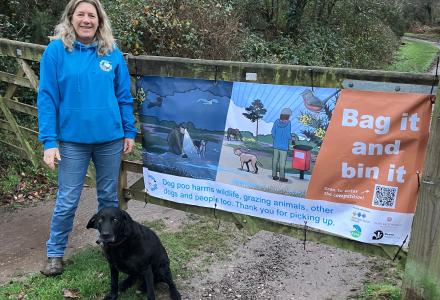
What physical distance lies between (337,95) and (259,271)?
5.88 feet

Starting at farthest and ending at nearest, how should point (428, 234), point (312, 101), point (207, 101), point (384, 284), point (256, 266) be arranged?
point (256, 266)
point (384, 284)
point (207, 101)
point (312, 101)
point (428, 234)

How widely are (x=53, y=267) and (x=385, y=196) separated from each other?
2.72 m

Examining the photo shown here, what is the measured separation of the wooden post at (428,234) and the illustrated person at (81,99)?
2.26 m

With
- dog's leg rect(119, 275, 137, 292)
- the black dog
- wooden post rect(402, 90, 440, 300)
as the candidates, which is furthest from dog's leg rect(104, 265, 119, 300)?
wooden post rect(402, 90, 440, 300)

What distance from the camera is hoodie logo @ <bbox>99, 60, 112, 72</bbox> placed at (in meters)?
3.54

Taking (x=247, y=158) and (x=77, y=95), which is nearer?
(x=77, y=95)

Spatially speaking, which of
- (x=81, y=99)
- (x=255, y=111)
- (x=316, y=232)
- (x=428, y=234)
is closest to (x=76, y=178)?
(x=81, y=99)

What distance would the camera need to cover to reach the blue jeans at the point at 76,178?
366cm

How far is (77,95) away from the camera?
3.47 metres

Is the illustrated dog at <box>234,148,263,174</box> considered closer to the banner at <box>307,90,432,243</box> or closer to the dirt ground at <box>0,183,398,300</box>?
the banner at <box>307,90,432,243</box>

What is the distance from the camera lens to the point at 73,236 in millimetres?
4770

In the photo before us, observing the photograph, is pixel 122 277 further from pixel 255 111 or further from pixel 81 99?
pixel 255 111

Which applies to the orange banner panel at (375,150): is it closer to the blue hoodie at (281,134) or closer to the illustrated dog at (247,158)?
the blue hoodie at (281,134)

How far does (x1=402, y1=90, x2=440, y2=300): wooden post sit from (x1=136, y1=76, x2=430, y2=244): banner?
0.42ft
